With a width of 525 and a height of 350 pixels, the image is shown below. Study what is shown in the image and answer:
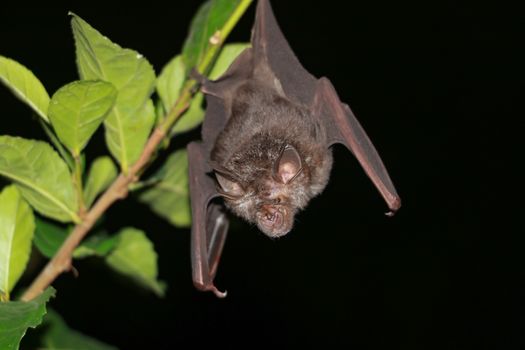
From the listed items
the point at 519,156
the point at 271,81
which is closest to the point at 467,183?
the point at 519,156

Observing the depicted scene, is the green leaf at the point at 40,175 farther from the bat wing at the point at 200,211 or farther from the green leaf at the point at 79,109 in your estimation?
the bat wing at the point at 200,211

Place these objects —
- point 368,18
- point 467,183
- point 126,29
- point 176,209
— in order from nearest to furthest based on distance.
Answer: point 176,209 < point 126,29 < point 368,18 < point 467,183

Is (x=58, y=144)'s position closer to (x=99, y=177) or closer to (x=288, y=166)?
(x=99, y=177)

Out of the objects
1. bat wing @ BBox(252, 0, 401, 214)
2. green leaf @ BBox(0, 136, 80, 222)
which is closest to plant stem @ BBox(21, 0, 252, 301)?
green leaf @ BBox(0, 136, 80, 222)

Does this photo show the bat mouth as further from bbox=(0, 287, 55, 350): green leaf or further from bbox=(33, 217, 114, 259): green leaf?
bbox=(0, 287, 55, 350): green leaf

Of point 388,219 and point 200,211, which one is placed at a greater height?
point 200,211

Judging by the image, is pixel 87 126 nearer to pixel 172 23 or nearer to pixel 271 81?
pixel 271 81

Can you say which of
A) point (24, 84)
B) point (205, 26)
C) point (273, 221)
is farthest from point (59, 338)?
point (205, 26)

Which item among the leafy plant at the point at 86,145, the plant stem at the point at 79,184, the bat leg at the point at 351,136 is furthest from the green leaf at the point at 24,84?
the bat leg at the point at 351,136
